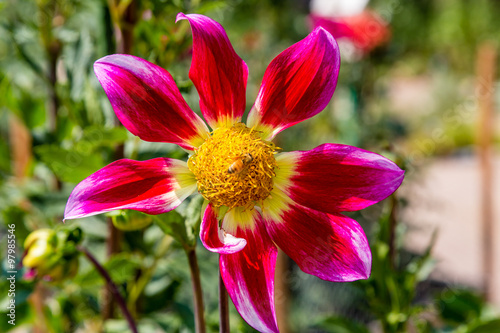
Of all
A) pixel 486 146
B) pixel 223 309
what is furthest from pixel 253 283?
pixel 486 146

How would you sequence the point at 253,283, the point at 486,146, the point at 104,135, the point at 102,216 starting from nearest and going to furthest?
the point at 253,283 < the point at 104,135 < the point at 102,216 < the point at 486,146

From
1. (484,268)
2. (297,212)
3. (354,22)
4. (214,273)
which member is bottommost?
(484,268)

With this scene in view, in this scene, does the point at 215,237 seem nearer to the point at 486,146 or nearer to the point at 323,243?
the point at 323,243

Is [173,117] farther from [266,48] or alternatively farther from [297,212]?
[266,48]

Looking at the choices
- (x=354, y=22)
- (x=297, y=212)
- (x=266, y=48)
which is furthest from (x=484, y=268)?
(x=297, y=212)

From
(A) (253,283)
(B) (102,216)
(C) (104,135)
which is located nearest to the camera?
(A) (253,283)

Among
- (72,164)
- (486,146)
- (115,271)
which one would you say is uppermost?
(72,164)

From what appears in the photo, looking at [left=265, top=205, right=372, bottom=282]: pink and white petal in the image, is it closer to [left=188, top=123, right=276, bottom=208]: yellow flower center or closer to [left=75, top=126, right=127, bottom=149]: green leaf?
[left=188, top=123, right=276, bottom=208]: yellow flower center

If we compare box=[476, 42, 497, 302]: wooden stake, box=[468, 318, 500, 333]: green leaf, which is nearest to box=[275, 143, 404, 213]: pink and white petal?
box=[468, 318, 500, 333]: green leaf

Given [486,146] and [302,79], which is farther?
[486,146]
